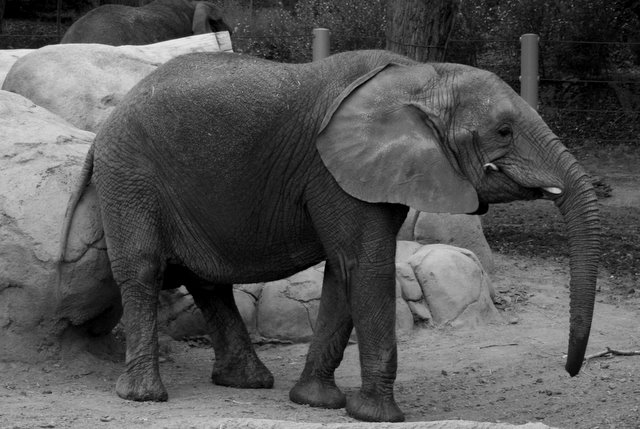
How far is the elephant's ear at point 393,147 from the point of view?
6535 mm

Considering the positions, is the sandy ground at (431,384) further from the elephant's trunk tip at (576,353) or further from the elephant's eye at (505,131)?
the elephant's eye at (505,131)

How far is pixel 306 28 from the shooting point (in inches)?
675

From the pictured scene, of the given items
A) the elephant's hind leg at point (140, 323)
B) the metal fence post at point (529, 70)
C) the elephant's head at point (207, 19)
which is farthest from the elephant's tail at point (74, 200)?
the elephant's head at point (207, 19)

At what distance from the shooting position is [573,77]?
1580cm

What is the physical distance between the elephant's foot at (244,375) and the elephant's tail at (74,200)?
118 cm

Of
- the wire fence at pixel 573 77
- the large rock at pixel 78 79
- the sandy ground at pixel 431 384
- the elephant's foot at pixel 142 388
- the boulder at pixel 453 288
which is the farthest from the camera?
the wire fence at pixel 573 77

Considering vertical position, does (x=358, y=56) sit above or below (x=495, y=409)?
above

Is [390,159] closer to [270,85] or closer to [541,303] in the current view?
[270,85]

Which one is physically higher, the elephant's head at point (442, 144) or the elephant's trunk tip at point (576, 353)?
the elephant's head at point (442, 144)

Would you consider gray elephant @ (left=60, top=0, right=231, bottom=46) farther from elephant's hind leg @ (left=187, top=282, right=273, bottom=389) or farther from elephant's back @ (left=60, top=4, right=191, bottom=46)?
elephant's hind leg @ (left=187, top=282, right=273, bottom=389)

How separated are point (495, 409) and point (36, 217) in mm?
2943

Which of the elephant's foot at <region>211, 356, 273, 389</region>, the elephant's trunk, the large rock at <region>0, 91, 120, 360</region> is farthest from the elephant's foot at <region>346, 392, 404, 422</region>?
the large rock at <region>0, 91, 120, 360</region>

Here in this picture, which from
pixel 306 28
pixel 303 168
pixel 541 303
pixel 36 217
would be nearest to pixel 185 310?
pixel 36 217

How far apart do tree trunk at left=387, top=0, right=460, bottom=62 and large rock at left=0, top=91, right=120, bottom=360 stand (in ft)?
13.8
